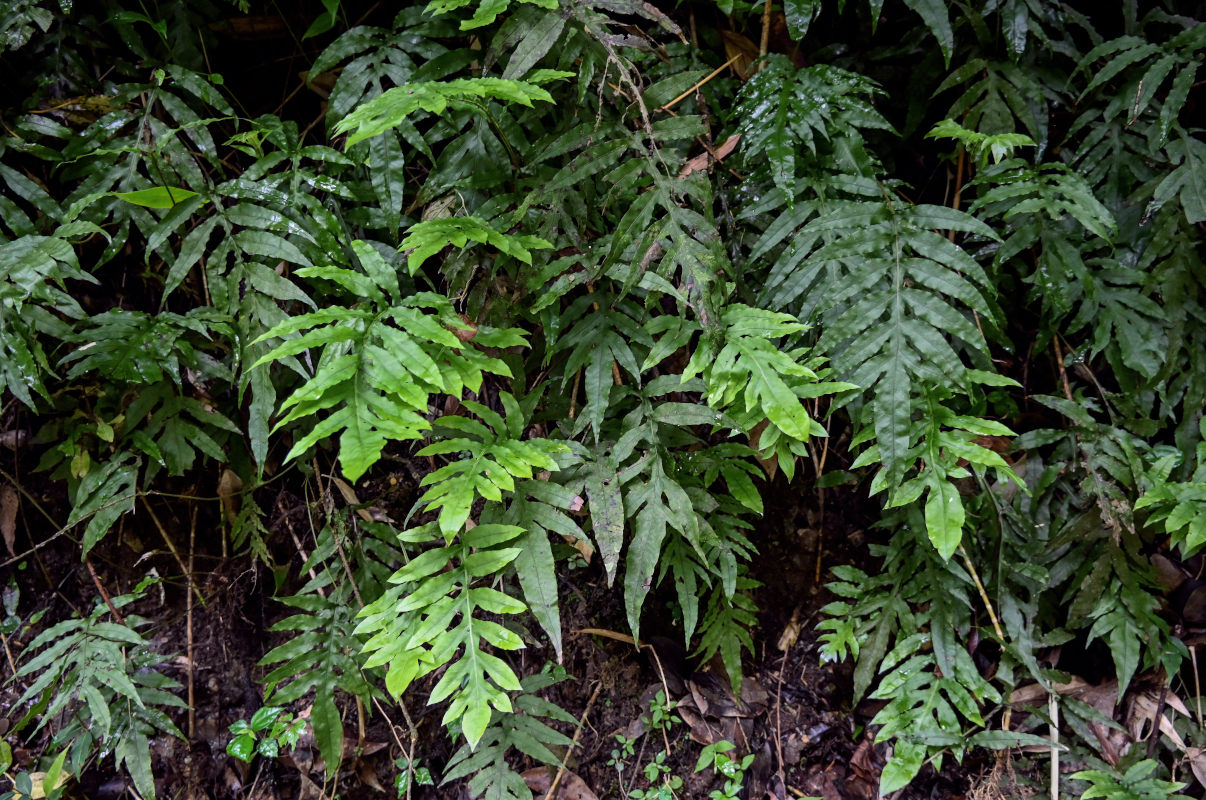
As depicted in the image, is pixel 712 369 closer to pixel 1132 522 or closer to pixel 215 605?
pixel 1132 522

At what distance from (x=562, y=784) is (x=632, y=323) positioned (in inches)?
59.9

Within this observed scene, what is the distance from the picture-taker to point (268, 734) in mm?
2381

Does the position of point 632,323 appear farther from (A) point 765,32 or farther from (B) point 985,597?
(B) point 985,597

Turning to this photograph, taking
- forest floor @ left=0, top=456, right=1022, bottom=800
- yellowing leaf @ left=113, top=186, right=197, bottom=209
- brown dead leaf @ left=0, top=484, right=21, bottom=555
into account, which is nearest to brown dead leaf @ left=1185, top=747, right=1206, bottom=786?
forest floor @ left=0, top=456, right=1022, bottom=800

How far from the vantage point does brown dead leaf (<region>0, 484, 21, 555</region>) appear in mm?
2381

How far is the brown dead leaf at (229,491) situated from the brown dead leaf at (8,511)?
25.3 inches

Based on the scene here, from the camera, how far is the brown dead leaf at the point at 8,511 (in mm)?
2381

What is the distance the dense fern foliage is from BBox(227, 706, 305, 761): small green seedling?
0.19m

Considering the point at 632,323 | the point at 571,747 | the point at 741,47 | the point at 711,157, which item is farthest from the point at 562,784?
the point at 741,47

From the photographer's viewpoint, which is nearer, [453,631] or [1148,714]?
[453,631]

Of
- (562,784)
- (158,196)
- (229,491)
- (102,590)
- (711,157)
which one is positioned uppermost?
(158,196)

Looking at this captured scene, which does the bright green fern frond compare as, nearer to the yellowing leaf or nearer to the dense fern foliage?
the dense fern foliage

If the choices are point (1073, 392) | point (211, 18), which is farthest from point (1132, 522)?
point (211, 18)

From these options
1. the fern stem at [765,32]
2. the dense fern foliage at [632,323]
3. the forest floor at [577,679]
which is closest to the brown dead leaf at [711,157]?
the dense fern foliage at [632,323]
